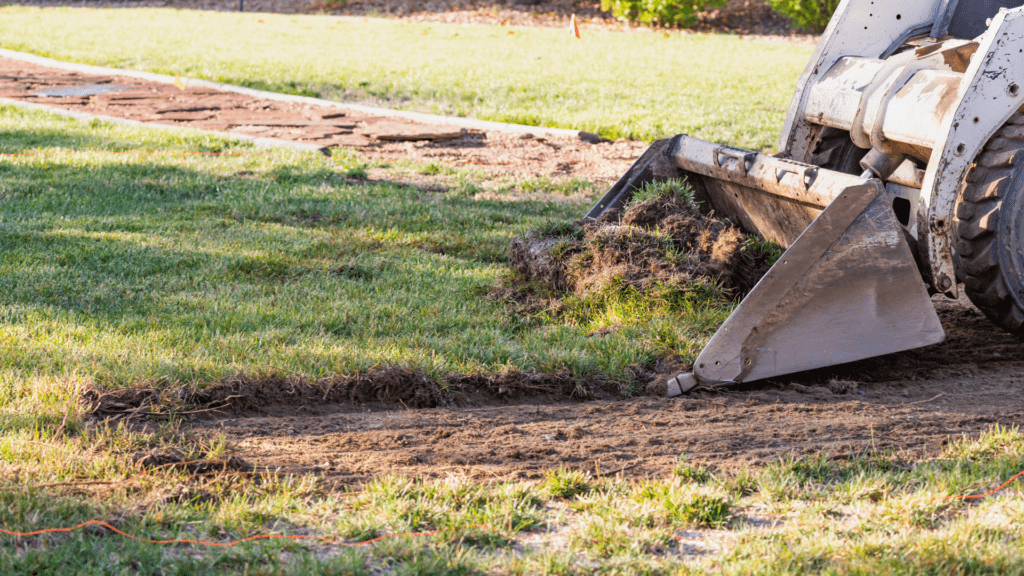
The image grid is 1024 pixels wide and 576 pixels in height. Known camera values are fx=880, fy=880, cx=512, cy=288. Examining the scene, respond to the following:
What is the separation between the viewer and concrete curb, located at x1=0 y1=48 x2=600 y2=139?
32.9 feet

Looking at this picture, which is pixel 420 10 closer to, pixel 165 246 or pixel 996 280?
pixel 165 246

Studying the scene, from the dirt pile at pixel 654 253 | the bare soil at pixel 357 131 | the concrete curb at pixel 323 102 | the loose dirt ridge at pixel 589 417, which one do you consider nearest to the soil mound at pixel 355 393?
the loose dirt ridge at pixel 589 417

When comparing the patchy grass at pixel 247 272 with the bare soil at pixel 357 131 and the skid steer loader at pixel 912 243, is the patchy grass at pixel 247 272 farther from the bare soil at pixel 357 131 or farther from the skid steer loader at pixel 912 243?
the bare soil at pixel 357 131

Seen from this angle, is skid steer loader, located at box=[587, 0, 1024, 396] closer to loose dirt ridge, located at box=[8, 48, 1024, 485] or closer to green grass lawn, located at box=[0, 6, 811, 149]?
loose dirt ridge, located at box=[8, 48, 1024, 485]

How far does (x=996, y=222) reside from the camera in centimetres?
398

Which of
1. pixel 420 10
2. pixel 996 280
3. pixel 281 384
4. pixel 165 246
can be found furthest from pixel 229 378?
pixel 420 10

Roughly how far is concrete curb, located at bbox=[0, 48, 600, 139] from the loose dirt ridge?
5993 millimetres

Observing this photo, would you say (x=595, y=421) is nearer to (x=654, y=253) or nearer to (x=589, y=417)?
(x=589, y=417)

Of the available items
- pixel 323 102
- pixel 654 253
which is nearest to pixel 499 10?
pixel 323 102

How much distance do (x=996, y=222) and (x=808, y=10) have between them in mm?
20042

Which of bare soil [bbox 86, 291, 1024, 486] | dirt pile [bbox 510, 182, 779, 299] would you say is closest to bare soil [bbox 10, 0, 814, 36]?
dirt pile [bbox 510, 182, 779, 299]

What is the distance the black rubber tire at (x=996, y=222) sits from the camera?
3977mm

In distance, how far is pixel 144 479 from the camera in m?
3.01

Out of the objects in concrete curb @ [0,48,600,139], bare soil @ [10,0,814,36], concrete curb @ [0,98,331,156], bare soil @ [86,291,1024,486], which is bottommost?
bare soil @ [86,291,1024,486]
